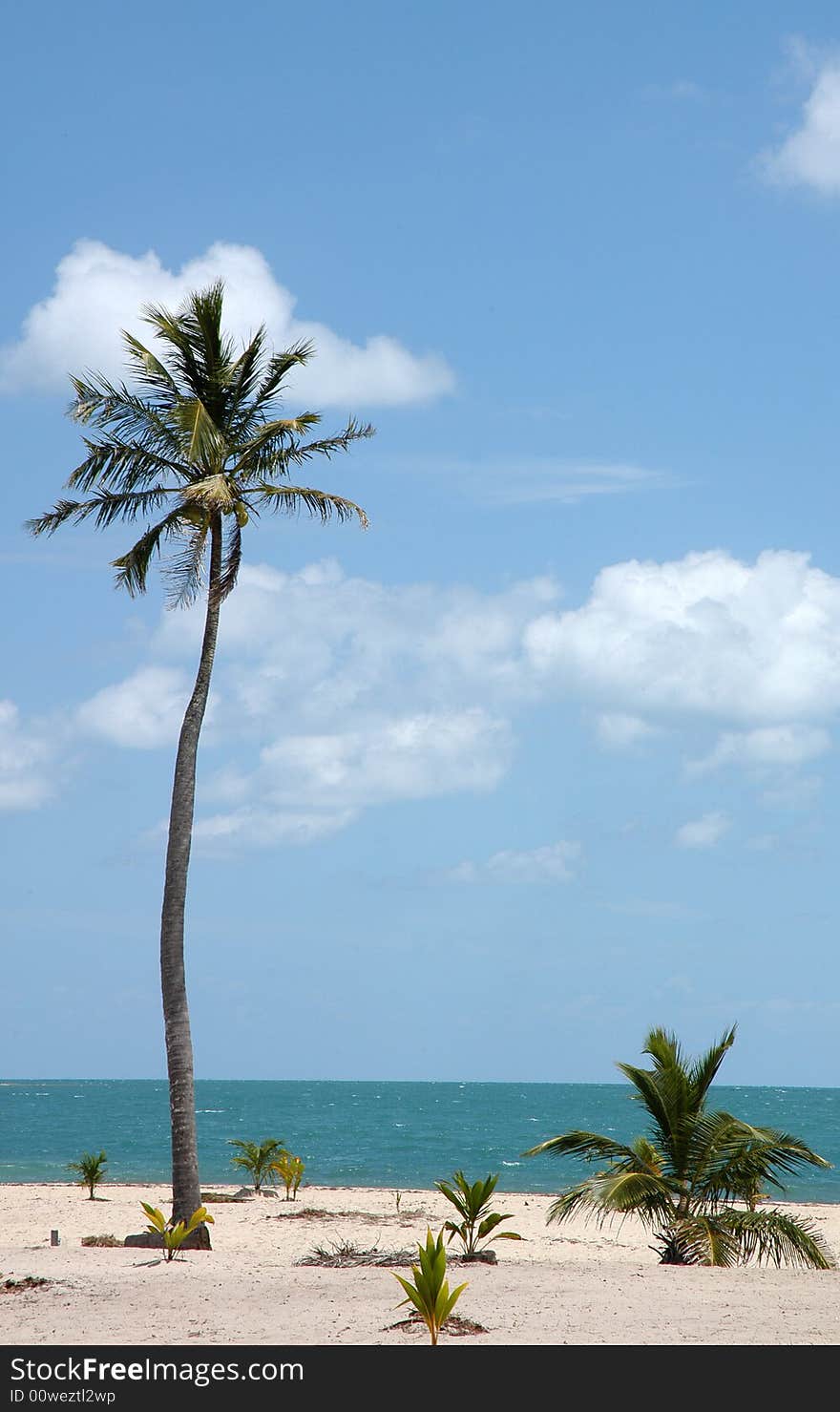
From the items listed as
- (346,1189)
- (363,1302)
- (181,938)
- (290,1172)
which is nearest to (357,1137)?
(346,1189)

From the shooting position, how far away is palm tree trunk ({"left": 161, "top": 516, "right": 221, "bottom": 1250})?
53.5 ft

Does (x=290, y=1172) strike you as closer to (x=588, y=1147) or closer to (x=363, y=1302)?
(x=588, y=1147)

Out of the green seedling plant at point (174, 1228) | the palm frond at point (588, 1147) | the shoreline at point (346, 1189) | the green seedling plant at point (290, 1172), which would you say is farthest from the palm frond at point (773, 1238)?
the shoreline at point (346, 1189)

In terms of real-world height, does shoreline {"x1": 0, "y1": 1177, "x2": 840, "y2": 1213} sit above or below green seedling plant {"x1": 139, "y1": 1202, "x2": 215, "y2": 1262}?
below

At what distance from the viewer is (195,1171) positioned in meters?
16.6

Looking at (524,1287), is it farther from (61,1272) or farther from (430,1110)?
(430,1110)

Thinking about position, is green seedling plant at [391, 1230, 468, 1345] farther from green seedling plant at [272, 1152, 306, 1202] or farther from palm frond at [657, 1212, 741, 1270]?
green seedling plant at [272, 1152, 306, 1202]

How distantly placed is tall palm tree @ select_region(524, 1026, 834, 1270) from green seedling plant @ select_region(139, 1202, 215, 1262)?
13.9ft

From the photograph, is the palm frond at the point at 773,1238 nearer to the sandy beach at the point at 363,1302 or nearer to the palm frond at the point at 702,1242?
the palm frond at the point at 702,1242

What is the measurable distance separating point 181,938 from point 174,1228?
3.73 m

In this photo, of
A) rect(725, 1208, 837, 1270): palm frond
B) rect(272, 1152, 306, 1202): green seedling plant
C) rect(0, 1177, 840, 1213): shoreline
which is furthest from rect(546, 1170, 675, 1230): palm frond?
rect(0, 1177, 840, 1213): shoreline

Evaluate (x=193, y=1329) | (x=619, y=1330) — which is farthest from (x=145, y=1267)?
(x=619, y=1330)

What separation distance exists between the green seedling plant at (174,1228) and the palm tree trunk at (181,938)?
240 millimetres

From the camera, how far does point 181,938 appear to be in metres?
17.1
